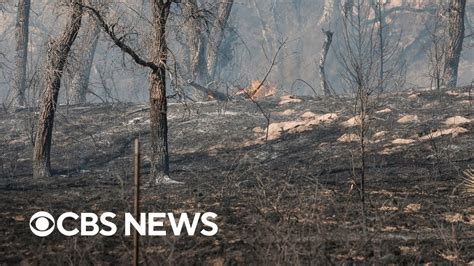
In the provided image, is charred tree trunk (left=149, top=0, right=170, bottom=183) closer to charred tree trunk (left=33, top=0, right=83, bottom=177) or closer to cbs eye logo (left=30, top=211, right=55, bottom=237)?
charred tree trunk (left=33, top=0, right=83, bottom=177)

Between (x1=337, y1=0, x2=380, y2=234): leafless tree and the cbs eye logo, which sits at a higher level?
(x1=337, y1=0, x2=380, y2=234): leafless tree

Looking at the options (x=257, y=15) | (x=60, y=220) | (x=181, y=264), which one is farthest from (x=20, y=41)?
(x=257, y=15)

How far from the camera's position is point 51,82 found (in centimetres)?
1500

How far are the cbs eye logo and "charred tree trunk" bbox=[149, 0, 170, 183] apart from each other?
3383 millimetres

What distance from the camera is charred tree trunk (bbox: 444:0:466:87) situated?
78.9 ft

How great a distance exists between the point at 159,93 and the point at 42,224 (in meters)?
4.06

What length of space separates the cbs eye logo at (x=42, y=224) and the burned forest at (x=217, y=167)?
0.12 ft

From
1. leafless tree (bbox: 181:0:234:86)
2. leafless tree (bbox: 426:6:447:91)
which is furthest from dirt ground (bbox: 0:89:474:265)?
leafless tree (bbox: 181:0:234:86)

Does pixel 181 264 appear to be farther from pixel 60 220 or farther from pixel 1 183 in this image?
pixel 1 183

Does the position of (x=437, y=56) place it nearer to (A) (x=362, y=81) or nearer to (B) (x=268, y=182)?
(B) (x=268, y=182)

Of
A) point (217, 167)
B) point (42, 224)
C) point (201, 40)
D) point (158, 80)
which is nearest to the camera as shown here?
point (42, 224)

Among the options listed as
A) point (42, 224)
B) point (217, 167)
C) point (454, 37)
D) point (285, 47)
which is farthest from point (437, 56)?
point (285, 47)

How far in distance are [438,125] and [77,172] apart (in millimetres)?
7206

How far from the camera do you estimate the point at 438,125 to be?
1786cm
